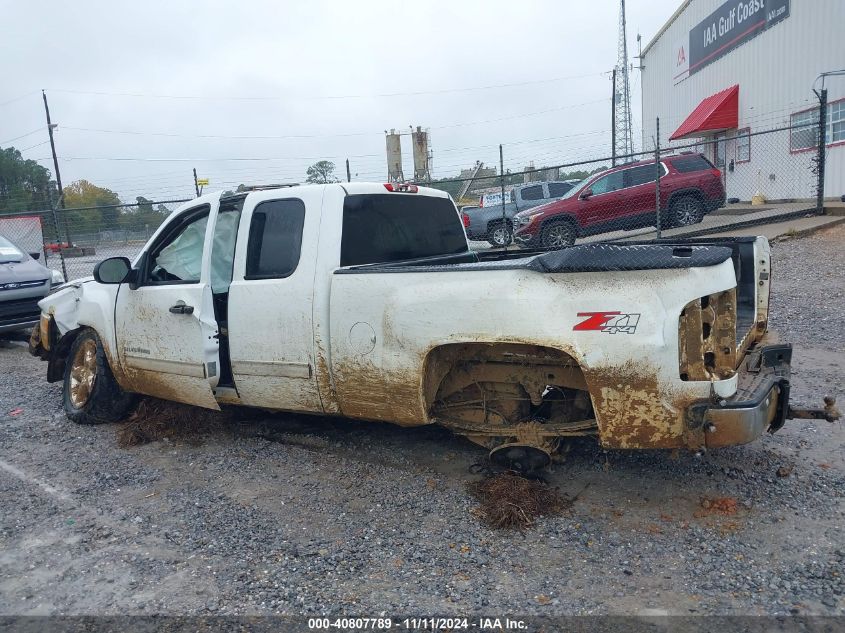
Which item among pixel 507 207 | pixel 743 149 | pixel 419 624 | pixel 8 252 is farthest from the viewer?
pixel 743 149

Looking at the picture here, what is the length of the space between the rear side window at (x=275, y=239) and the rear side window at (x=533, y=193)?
13.8 metres

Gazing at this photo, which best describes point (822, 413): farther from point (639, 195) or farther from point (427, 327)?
point (639, 195)

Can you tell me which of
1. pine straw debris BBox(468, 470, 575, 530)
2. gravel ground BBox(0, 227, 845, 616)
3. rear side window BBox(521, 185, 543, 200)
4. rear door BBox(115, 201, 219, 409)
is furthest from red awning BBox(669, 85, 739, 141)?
pine straw debris BBox(468, 470, 575, 530)

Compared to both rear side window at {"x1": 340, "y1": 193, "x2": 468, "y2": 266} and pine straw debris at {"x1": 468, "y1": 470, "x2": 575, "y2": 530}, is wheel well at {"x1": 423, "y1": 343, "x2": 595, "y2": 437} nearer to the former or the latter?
pine straw debris at {"x1": 468, "y1": 470, "x2": 575, "y2": 530}

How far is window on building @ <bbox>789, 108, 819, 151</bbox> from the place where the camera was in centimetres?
1888

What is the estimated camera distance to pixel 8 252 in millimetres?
10727

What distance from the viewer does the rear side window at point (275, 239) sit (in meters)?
4.64

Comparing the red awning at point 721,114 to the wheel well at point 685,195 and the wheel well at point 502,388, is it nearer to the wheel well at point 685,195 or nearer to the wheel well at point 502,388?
the wheel well at point 685,195

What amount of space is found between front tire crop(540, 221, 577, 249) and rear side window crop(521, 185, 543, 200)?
2.96m

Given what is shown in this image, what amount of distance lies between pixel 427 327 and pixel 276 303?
3.83ft

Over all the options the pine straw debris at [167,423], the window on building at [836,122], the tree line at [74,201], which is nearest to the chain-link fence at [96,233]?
the tree line at [74,201]

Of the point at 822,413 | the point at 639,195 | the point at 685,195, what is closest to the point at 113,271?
the point at 822,413

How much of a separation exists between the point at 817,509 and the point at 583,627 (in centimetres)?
173

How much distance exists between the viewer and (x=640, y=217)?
48.3ft
